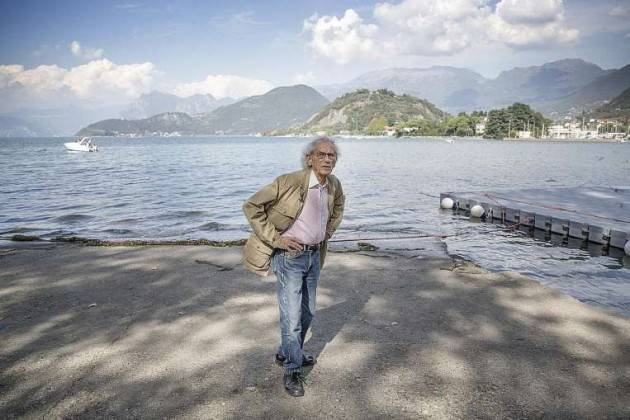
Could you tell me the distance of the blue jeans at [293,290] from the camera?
13.7 ft

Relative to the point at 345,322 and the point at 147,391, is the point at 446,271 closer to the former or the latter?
the point at 345,322

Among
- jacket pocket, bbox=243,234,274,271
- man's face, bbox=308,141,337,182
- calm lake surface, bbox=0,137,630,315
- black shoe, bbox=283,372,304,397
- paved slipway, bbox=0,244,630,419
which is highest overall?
man's face, bbox=308,141,337,182

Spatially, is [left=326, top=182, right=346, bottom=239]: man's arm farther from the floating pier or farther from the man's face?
the floating pier

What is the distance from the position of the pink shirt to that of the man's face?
117mm

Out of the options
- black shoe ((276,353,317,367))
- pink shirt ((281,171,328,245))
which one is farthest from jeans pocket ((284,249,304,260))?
black shoe ((276,353,317,367))

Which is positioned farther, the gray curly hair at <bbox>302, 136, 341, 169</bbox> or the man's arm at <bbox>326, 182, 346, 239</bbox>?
the man's arm at <bbox>326, 182, 346, 239</bbox>

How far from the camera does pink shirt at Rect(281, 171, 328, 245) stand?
13.8 feet

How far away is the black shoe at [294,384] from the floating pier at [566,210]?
12259 millimetres

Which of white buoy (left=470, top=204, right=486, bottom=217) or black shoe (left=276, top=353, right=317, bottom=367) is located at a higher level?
black shoe (left=276, top=353, right=317, bottom=367)

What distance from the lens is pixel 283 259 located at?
4195mm

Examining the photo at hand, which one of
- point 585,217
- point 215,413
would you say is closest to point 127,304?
point 215,413

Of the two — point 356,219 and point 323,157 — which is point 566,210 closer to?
point 356,219

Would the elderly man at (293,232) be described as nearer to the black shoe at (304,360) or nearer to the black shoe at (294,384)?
the black shoe at (294,384)

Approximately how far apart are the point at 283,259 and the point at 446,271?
17.5 feet
